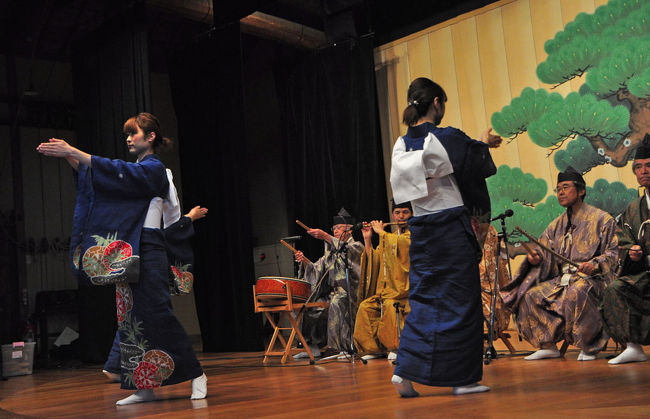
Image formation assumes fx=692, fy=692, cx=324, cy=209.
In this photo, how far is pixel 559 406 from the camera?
2.18 meters

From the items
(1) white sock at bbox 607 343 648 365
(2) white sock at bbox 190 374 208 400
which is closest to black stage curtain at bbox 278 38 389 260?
(1) white sock at bbox 607 343 648 365

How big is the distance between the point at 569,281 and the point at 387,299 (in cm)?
142

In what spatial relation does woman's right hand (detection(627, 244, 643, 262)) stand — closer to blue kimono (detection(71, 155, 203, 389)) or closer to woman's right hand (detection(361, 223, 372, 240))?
woman's right hand (detection(361, 223, 372, 240))

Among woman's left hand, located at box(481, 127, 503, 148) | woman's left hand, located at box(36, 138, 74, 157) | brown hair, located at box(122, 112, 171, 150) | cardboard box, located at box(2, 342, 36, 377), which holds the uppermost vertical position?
brown hair, located at box(122, 112, 171, 150)

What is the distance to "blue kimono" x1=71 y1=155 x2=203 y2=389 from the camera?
310cm

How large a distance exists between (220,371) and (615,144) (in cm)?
343

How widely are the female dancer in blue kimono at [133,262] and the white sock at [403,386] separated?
99 centimetres

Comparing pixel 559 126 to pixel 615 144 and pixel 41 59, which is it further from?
pixel 41 59

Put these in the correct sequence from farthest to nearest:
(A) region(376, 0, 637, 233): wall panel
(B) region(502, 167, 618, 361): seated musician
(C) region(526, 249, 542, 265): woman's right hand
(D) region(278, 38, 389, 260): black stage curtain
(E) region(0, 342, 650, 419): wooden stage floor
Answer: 1. (D) region(278, 38, 389, 260): black stage curtain
2. (A) region(376, 0, 637, 233): wall panel
3. (C) region(526, 249, 542, 265): woman's right hand
4. (B) region(502, 167, 618, 361): seated musician
5. (E) region(0, 342, 650, 419): wooden stage floor

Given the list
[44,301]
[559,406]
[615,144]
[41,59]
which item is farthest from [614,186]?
[41,59]

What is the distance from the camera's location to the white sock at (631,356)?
11.5 feet

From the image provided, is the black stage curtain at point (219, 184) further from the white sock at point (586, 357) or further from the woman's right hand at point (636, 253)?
the woman's right hand at point (636, 253)

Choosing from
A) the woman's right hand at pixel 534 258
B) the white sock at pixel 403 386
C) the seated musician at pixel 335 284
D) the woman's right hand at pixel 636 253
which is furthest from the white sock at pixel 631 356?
the seated musician at pixel 335 284

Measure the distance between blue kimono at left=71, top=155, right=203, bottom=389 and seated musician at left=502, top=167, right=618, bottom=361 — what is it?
214 cm
